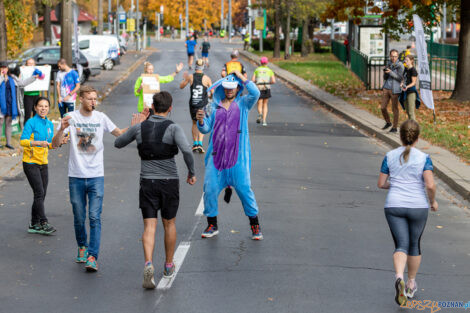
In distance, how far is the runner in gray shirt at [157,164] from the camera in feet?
24.0

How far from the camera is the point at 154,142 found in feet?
24.0

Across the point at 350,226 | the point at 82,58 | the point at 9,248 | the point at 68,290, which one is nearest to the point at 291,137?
the point at 350,226

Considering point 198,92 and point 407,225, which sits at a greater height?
point 198,92

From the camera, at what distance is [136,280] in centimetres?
766

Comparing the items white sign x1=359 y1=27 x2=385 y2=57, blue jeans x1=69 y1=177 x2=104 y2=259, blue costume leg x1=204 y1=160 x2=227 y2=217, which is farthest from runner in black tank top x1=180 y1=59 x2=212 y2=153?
white sign x1=359 y1=27 x2=385 y2=57

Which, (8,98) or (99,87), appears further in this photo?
(99,87)

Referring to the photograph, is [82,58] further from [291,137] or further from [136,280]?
[136,280]

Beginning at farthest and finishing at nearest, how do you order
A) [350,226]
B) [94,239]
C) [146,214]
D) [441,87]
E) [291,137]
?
1. [441,87]
2. [291,137]
3. [350,226]
4. [94,239]
5. [146,214]

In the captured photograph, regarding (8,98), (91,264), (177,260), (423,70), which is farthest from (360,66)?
(91,264)

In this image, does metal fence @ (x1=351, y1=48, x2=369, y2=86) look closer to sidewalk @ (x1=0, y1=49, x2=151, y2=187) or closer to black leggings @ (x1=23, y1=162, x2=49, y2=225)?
sidewalk @ (x1=0, y1=49, x2=151, y2=187)

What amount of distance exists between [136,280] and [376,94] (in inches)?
904

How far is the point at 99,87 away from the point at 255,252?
2536 cm

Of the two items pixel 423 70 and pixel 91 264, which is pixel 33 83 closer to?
pixel 423 70

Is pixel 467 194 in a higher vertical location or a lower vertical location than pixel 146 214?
lower
